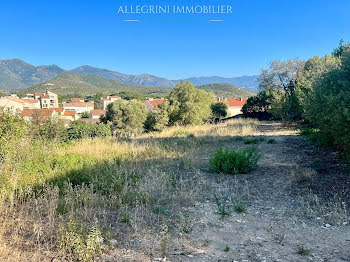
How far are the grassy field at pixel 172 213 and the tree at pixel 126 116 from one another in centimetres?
2346

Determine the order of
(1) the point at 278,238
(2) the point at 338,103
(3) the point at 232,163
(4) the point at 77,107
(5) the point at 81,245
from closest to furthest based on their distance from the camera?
1. (5) the point at 81,245
2. (1) the point at 278,238
3. (2) the point at 338,103
4. (3) the point at 232,163
5. (4) the point at 77,107

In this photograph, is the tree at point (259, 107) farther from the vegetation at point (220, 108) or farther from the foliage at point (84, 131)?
the foliage at point (84, 131)

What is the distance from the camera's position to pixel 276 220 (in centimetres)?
359

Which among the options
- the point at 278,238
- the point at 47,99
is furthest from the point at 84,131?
the point at 47,99

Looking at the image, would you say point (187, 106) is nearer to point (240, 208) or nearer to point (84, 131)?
point (84, 131)

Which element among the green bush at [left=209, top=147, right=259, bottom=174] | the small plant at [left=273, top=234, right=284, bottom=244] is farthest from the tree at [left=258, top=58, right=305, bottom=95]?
the small plant at [left=273, top=234, right=284, bottom=244]

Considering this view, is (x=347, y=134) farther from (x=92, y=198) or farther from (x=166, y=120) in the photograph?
(x=166, y=120)

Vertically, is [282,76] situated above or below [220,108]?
above

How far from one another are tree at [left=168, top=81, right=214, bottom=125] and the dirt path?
16463mm

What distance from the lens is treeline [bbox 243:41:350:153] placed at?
470 centimetres

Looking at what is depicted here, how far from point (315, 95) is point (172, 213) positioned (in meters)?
5.15

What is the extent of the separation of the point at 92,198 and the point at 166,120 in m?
19.6

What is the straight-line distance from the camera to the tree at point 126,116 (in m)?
29.5

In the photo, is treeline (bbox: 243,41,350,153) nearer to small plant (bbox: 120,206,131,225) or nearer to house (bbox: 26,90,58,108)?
small plant (bbox: 120,206,131,225)
